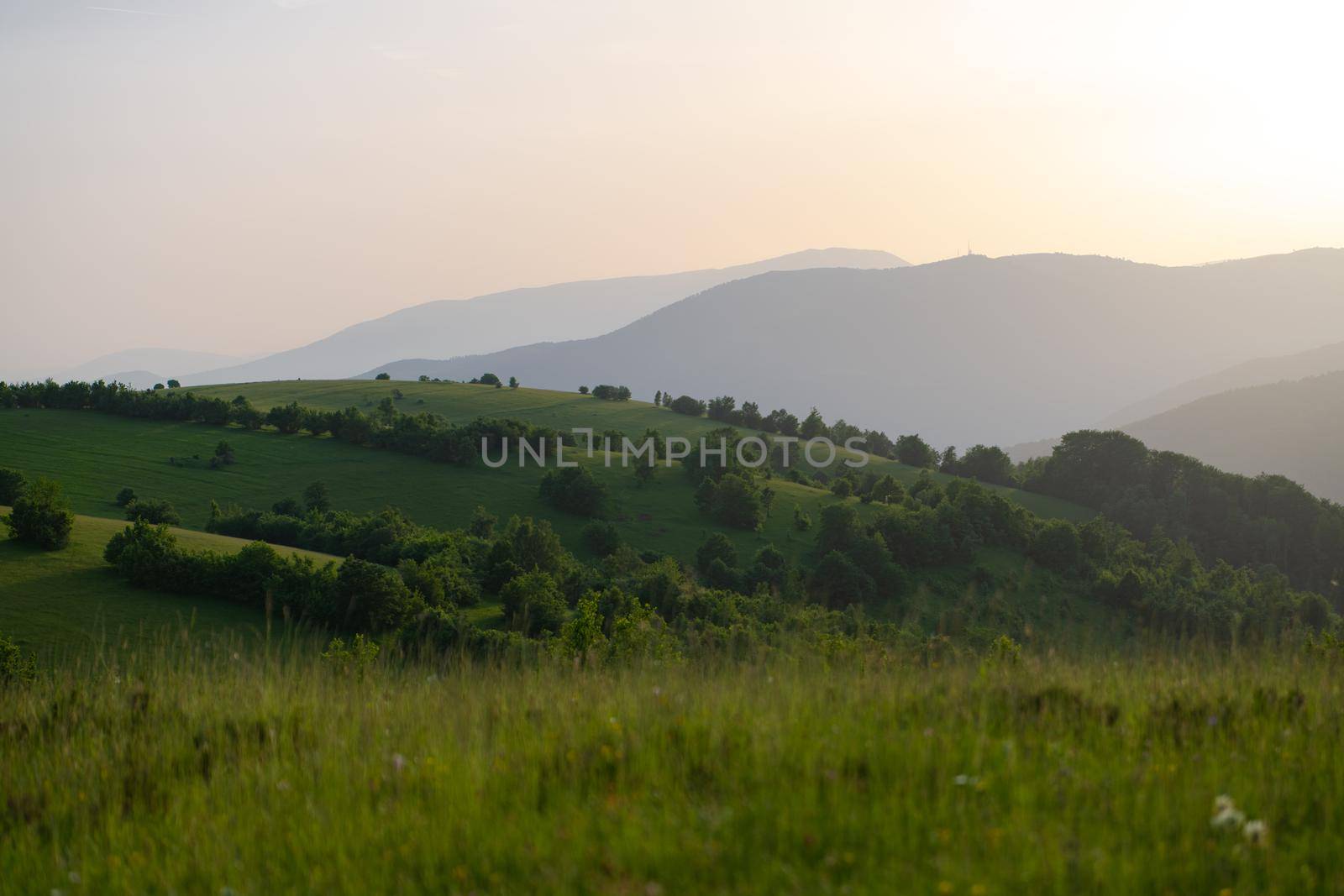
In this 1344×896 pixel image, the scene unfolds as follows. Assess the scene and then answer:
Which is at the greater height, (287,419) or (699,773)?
(287,419)

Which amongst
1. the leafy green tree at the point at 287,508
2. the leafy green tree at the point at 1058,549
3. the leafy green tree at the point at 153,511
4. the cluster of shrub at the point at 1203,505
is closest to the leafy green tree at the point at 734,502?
the leafy green tree at the point at 1058,549

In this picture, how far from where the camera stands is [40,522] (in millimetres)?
32969

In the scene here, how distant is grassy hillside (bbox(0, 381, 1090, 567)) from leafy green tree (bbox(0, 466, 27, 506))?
38.3ft

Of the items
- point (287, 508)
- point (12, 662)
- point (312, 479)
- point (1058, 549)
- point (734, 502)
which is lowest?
point (1058, 549)

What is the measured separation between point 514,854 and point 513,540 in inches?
1705

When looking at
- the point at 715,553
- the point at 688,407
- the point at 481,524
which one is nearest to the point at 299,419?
the point at 481,524

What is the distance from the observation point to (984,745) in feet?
16.1

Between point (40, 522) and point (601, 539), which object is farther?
point (601, 539)

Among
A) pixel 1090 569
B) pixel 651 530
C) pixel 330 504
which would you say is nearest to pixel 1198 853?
pixel 651 530

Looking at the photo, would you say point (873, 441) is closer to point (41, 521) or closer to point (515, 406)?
point (515, 406)

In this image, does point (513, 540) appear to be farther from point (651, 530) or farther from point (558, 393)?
point (558, 393)

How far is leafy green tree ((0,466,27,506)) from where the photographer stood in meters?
43.7

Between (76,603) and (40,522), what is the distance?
5.98 metres

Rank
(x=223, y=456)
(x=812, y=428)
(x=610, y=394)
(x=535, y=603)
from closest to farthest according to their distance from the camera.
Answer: (x=535, y=603)
(x=223, y=456)
(x=812, y=428)
(x=610, y=394)
